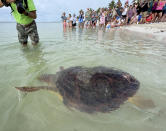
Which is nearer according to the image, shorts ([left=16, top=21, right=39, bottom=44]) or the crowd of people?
shorts ([left=16, top=21, right=39, bottom=44])

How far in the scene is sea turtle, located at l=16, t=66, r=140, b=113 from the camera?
4.49 ft

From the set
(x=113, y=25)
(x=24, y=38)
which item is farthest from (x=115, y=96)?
(x=113, y=25)

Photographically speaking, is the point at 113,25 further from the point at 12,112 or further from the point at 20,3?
the point at 12,112

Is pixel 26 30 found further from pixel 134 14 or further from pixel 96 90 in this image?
pixel 134 14

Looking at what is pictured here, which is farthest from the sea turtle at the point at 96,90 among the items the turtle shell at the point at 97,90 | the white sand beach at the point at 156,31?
the white sand beach at the point at 156,31

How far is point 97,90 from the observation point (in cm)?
143

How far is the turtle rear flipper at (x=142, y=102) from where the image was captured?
147 centimetres

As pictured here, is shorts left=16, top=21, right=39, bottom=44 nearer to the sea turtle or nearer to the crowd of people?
the sea turtle

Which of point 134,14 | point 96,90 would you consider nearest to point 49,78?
point 96,90

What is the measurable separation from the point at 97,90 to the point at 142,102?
72 cm

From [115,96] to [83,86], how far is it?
47 centimetres

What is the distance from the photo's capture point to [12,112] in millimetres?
1401

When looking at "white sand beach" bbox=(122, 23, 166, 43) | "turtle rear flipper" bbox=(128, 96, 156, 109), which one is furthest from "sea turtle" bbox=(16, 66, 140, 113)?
"white sand beach" bbox=(122, 23, 166, 43)

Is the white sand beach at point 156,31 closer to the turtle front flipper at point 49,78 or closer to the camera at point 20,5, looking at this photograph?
the turtle front flipper at point 49,78
